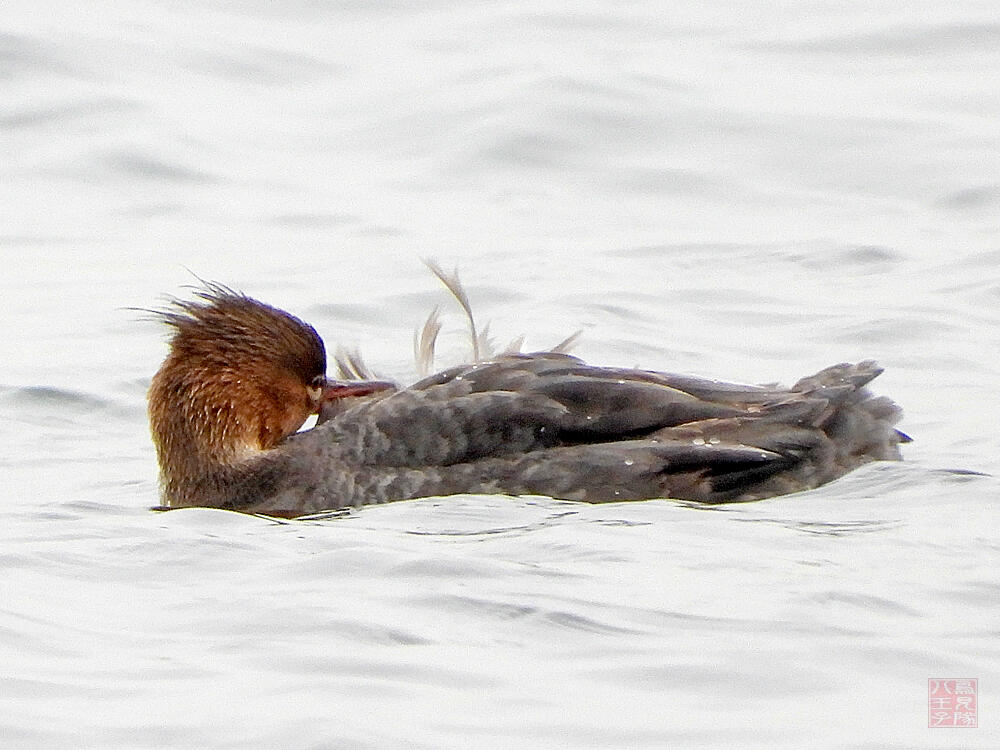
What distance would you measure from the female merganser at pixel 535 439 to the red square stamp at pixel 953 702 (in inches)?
84.9

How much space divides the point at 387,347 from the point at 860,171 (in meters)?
4.51

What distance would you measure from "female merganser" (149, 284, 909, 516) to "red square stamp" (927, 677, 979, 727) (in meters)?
2.16

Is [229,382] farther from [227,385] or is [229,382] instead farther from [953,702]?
[953,702]

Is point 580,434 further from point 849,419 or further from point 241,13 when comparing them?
point 241,13

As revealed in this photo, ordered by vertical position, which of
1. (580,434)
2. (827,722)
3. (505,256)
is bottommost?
(827,722)

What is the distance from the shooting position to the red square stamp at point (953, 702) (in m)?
5.54

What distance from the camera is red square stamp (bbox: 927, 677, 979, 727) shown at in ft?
18.2

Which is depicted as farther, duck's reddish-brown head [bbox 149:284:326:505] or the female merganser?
duck's reddish-brown head [bbox 149:284:326:505]

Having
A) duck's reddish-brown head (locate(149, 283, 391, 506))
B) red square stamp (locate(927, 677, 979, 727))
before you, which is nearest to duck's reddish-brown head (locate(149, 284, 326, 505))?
duck's reddish-brown head (locate(149, 283, 391, 506))

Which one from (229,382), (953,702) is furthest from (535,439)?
(953,702)

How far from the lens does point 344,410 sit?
860 centimetres

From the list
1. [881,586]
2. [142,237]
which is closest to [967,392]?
[881,586]

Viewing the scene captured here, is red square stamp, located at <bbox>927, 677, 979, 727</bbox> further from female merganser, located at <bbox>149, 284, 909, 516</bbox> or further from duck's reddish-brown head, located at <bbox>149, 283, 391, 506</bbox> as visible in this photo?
duck's reddish-brown head, located at <bbox>149, 283, 391, 506</bbox>

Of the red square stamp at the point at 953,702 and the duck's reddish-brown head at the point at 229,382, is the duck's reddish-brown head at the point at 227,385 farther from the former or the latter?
the red square stamp at the point at 953,702
